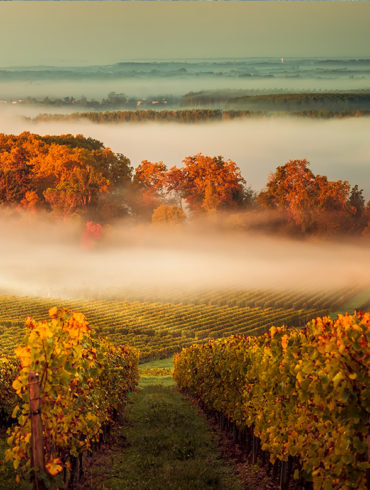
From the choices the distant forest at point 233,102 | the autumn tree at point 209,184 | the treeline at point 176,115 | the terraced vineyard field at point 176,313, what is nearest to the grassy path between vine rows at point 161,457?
the autumn tree at point 209,184

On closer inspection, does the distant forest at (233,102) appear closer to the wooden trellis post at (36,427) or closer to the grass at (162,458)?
the grass at (162,458)

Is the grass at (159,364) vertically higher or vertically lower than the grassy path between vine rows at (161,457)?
lower

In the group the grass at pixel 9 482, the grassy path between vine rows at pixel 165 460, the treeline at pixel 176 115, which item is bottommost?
the grassy path between vine rows at pixel 165 460

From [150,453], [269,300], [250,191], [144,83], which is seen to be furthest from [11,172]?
[150,453]

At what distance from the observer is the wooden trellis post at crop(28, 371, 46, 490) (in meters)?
4.14

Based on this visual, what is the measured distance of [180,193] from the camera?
33094 mm

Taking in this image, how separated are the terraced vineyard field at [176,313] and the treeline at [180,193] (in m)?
8.91

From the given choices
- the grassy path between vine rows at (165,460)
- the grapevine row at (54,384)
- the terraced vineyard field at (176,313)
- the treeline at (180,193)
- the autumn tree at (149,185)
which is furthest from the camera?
the terraced vineyard field at (176,313)

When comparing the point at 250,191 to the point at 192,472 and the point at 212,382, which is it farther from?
the point at 192,472

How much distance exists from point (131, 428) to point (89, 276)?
3560cm

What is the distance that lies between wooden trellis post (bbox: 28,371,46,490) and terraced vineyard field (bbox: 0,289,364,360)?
97.8 ft

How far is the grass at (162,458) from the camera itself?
6510 mm

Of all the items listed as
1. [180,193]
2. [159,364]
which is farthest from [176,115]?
[159,364]

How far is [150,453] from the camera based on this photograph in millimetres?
7938
